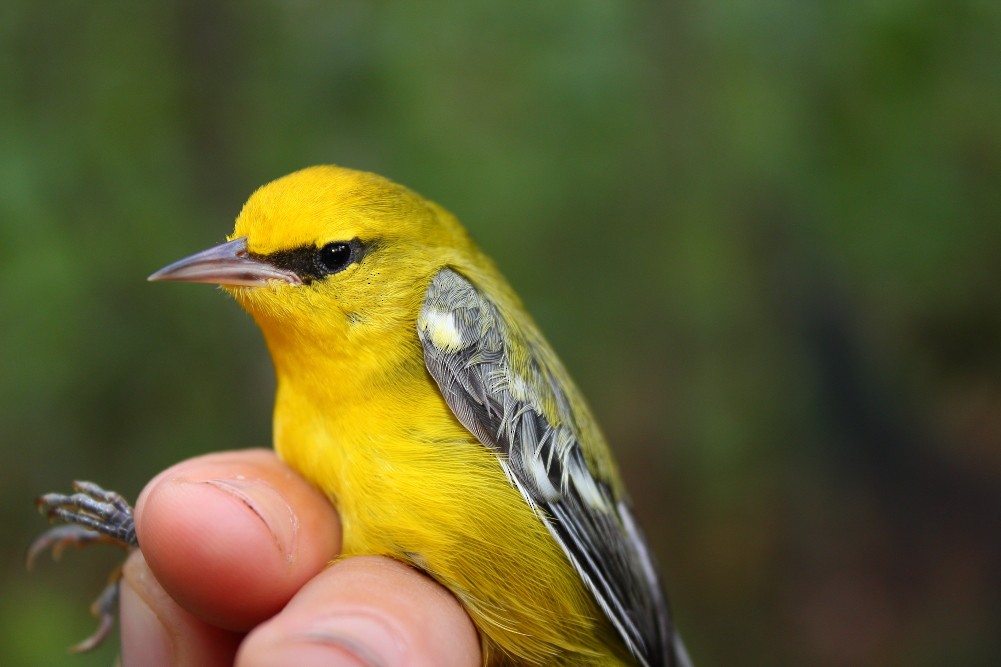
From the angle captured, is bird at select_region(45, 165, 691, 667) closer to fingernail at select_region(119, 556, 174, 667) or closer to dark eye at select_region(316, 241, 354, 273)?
dark eye at select_region(316, 241, 354, 273)

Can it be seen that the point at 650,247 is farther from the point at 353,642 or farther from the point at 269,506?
the point at 353,642

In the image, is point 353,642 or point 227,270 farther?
point 227,270

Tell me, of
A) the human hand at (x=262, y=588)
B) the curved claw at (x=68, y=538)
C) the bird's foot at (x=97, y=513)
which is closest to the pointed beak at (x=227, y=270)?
the human hand at (x=262, y=588)

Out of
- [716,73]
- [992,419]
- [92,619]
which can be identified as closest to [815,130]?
[716,73]

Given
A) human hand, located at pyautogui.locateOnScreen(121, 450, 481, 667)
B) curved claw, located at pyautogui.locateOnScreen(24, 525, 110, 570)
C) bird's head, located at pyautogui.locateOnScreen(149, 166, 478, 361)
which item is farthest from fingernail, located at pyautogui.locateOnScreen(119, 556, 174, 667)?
bird's head, located at pyautogui.locateOnScreen(149, 166, 478, 361)

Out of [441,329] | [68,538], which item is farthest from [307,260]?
[68,538]

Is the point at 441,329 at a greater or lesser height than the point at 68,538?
greater
